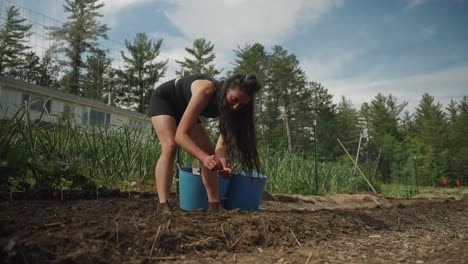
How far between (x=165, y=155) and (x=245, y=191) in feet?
2.23

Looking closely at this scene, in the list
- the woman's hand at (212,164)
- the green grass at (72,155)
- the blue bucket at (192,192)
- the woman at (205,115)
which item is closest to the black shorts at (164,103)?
the woman at (205,115)

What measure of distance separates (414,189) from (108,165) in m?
8.85

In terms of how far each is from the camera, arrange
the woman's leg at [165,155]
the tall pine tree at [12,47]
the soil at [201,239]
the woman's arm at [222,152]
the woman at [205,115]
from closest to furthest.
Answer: the soil at [201,239] < the woman at [205,115] < the woman's leg at [165,155] < the woman's arm at [222,152] < the tall pine tree at [12,47]

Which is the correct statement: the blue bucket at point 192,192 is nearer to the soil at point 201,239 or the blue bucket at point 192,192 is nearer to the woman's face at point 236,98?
the soil at point 201,239

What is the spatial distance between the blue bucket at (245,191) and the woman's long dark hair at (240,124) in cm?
11

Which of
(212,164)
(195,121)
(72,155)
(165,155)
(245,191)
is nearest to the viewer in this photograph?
(212,164)

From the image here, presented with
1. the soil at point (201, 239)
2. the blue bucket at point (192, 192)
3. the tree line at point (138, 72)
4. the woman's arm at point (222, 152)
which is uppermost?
A: the tree line at point (138, 72)

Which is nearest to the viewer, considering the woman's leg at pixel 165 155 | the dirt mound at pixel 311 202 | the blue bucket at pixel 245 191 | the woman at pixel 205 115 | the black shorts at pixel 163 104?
the woman at pixel 205 115

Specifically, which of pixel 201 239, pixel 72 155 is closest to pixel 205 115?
pixel 201 239

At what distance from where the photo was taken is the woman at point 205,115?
6.06ft

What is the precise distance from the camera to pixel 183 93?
82.7 inches

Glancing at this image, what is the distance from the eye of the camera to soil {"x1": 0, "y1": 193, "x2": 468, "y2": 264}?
1.11 metres

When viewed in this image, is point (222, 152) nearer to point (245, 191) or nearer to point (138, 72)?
point (245, 191)

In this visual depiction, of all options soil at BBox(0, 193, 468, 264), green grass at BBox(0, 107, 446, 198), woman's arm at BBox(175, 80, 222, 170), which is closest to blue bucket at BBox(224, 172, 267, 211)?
soil at BBox(0, 193, 468, 264)
